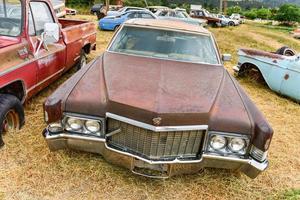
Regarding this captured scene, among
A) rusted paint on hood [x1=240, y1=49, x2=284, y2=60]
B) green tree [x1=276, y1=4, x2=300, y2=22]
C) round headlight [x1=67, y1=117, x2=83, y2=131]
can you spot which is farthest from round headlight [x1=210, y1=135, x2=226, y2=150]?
green tree [x1=276, y1=4, x2=300, y2=22]

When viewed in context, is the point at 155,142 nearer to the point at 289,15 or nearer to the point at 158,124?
the point at 158,124

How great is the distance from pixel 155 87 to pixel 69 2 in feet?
130

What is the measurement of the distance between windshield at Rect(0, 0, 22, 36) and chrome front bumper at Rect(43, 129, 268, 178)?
180 centimetres

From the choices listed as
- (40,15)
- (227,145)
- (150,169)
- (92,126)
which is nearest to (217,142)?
(227,145)

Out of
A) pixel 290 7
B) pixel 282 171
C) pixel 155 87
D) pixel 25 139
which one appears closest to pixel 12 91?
pixel 25 139

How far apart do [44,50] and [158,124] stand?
276cm

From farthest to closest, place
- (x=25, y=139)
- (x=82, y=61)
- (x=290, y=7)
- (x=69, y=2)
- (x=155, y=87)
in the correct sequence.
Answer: (x=290, y=7) → (x=69, y=2) → (x=82, y=61) → (x=25, y=139) → (x=155, y=87)

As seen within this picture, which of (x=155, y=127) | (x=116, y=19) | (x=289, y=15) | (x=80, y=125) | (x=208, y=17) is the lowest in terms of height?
(x=289, y=15)

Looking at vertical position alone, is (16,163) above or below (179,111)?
below

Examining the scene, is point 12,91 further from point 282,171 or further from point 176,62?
point 282,171

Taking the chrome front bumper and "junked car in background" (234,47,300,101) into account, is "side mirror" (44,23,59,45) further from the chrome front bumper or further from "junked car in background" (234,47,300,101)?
"junked car in background" (234,47,300,101)

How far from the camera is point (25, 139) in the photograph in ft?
13.3

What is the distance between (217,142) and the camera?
3.11 metres

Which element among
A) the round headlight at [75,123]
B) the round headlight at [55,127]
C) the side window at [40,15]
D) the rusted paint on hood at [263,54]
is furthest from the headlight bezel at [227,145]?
the rusted paint on hood at [263,54]
